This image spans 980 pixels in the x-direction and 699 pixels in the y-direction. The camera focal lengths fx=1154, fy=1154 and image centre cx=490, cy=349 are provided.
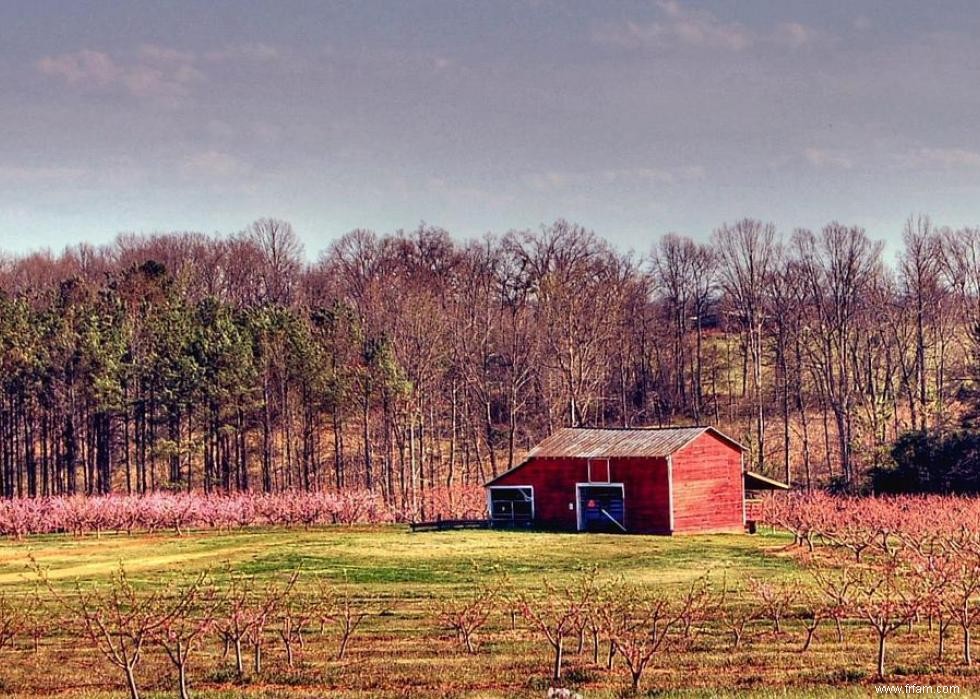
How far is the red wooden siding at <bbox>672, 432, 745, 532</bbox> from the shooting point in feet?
160

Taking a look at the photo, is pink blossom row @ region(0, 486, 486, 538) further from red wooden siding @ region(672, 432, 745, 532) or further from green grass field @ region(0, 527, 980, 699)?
green grass field @ region(0, 527, 980, 699)

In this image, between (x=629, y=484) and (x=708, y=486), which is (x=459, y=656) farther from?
(x=708, y=486)

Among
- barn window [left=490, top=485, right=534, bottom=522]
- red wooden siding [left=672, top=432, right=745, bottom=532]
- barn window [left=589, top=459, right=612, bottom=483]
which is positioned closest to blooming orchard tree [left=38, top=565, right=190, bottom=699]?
barn window [left=490, top=485, right=534, bottom=522]

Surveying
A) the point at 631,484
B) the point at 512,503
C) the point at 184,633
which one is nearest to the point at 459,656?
the point at 184,633

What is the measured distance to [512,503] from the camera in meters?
52.4

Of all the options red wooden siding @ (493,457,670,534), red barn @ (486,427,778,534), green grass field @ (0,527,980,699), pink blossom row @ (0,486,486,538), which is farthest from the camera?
pink blossom row @ (0,486,486,538)

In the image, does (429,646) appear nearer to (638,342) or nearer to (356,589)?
(356,589)

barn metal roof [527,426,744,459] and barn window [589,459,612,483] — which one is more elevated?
barn metal roof [527,426,744,459]

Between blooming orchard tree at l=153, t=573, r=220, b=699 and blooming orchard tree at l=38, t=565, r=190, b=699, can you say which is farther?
blooming orchard tree at l=153, t=573, r=220, b=699

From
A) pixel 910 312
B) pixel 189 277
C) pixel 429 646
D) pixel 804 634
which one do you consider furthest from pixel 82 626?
pixel 189 277

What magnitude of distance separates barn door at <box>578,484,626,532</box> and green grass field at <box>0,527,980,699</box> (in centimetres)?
989

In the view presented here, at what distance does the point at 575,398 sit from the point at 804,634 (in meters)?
47.9

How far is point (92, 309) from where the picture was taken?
240 feet

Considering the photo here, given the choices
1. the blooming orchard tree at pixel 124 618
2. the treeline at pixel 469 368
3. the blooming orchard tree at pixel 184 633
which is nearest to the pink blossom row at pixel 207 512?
the treeline at pixel 469 368
